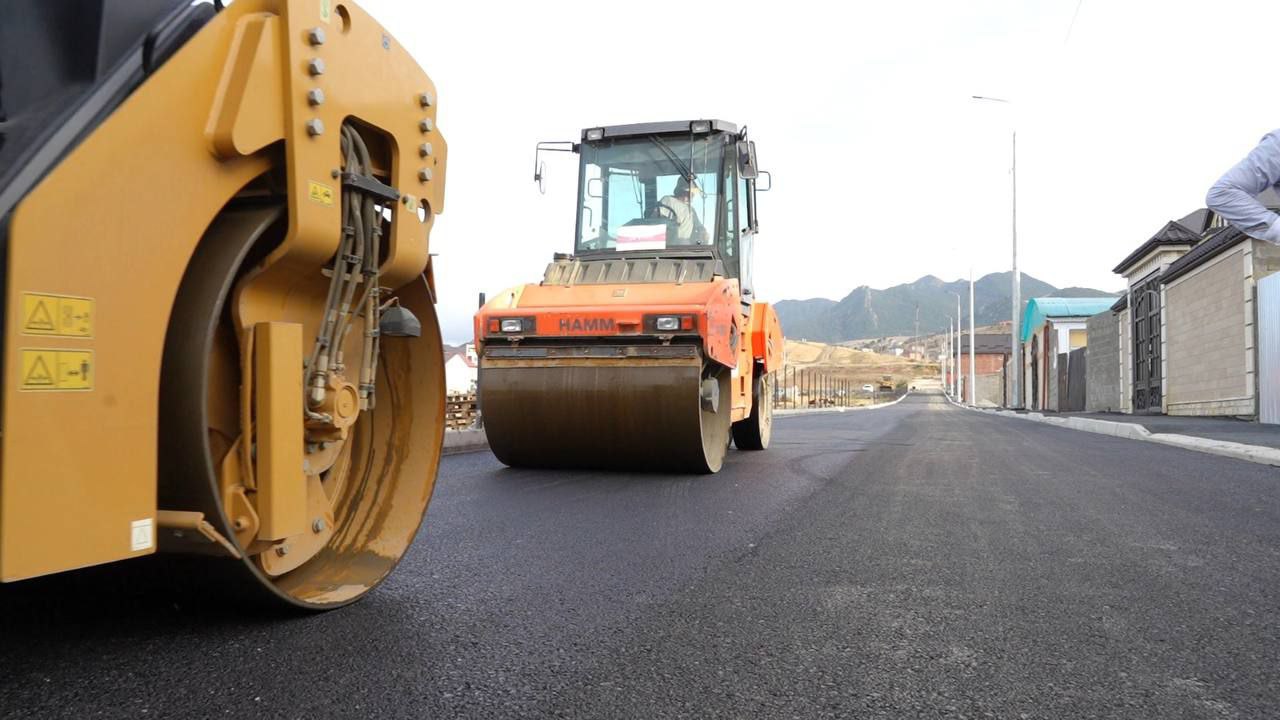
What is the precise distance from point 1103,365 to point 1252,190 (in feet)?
110

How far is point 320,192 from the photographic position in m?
2.28

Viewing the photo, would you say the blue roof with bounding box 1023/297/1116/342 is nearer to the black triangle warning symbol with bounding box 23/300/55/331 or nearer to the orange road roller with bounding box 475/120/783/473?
the orange road roller with bounding box 475/120/783/473

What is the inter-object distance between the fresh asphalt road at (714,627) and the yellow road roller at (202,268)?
310mm

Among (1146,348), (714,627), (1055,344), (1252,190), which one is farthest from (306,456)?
(1055,344)

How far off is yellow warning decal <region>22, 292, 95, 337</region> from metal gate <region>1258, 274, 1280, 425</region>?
1884cm

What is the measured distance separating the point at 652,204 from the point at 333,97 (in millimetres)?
5577

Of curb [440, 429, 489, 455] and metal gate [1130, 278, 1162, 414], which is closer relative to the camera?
curb [440, 429, 489, 455]

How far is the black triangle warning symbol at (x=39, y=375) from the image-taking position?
4.95 ft

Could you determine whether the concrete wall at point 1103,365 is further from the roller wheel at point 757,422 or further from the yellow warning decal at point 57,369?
the yellow warning decal at point 57,369

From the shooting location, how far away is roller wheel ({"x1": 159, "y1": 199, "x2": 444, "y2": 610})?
197cm

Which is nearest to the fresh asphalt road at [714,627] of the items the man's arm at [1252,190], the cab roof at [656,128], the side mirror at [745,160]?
the man's arm at [1252,190]

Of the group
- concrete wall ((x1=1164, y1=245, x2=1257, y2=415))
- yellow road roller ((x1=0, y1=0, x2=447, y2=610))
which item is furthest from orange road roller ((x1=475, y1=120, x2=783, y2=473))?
concrete wall ((x1=1164, y1=245, x2=1257, y2=415))

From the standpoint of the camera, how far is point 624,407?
6336 millimetres

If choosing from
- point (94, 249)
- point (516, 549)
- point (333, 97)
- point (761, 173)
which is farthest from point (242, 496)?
point (761, 173)
